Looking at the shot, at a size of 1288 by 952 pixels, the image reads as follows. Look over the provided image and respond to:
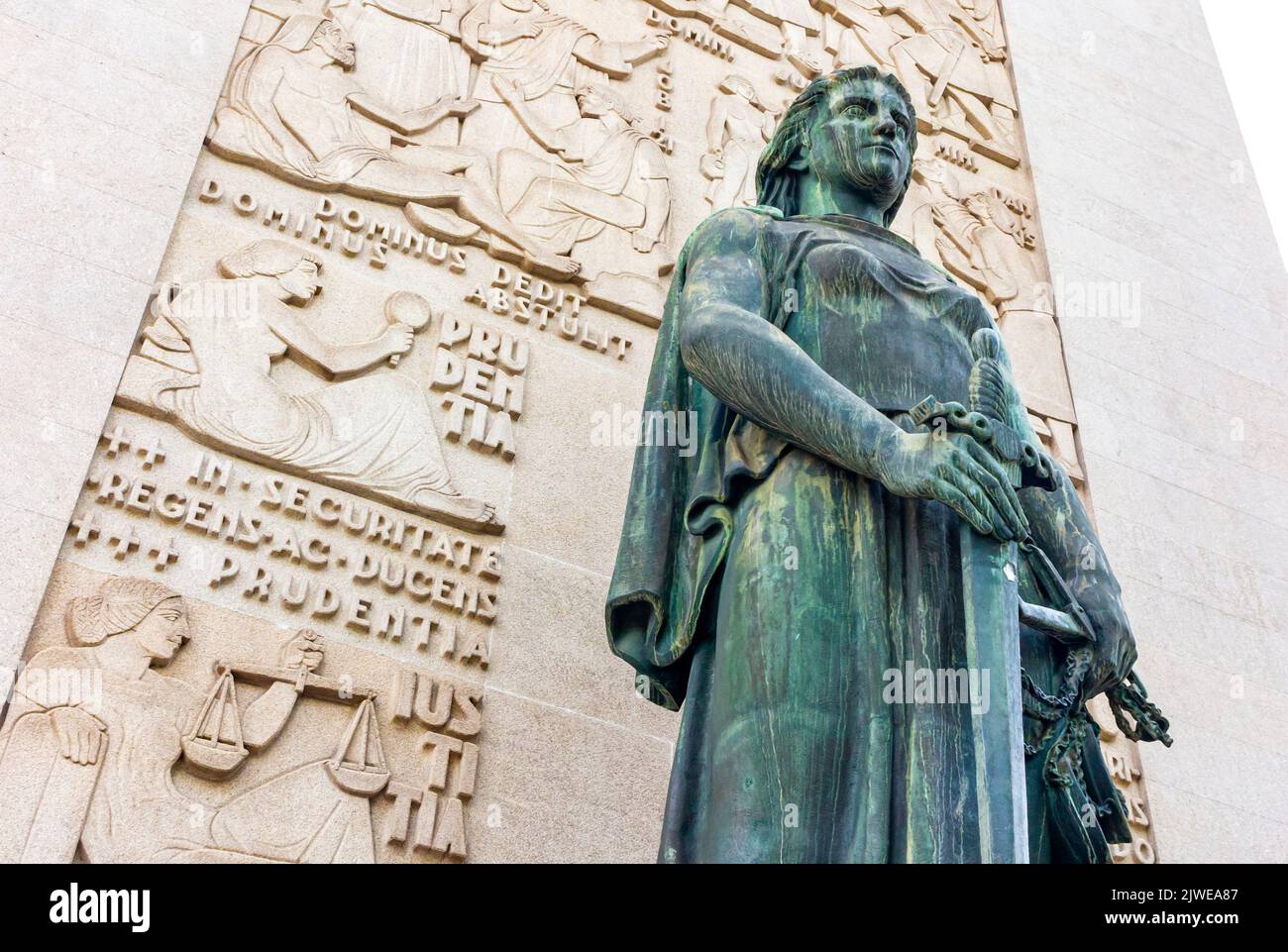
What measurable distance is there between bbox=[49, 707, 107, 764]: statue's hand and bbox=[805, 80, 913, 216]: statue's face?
2491 millimetres

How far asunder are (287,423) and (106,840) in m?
1.58

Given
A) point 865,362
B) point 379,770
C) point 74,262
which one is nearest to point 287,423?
point 74,262

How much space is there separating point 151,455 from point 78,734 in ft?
3.34

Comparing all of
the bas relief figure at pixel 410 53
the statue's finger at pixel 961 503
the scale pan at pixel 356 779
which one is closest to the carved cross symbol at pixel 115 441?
the scale pan at pixel 356 779

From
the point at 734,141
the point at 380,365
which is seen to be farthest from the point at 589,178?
the point at 380,365

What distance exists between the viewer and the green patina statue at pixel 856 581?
3.11 meters

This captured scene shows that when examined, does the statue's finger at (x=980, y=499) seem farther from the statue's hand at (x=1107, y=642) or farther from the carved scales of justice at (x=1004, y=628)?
the statue's hand at (x=1107, y=642)

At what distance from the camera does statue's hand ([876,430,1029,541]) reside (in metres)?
3.15

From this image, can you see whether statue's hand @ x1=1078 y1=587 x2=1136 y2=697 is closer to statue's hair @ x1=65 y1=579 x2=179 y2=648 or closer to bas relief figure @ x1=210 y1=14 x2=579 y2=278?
statue's hair @ x1=65 y1=579 x2=179 y2=648

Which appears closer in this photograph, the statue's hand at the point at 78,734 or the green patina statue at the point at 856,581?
the green patina statue at the point at 856,581

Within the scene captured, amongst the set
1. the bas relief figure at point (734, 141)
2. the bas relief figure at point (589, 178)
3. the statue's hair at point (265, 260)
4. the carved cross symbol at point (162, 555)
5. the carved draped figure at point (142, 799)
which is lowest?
the carved draped figure at point (142, 799)

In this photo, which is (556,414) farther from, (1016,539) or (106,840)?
(1016,539)

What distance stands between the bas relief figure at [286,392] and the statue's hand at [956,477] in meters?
2.39

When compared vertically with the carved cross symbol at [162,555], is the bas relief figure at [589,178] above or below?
above
